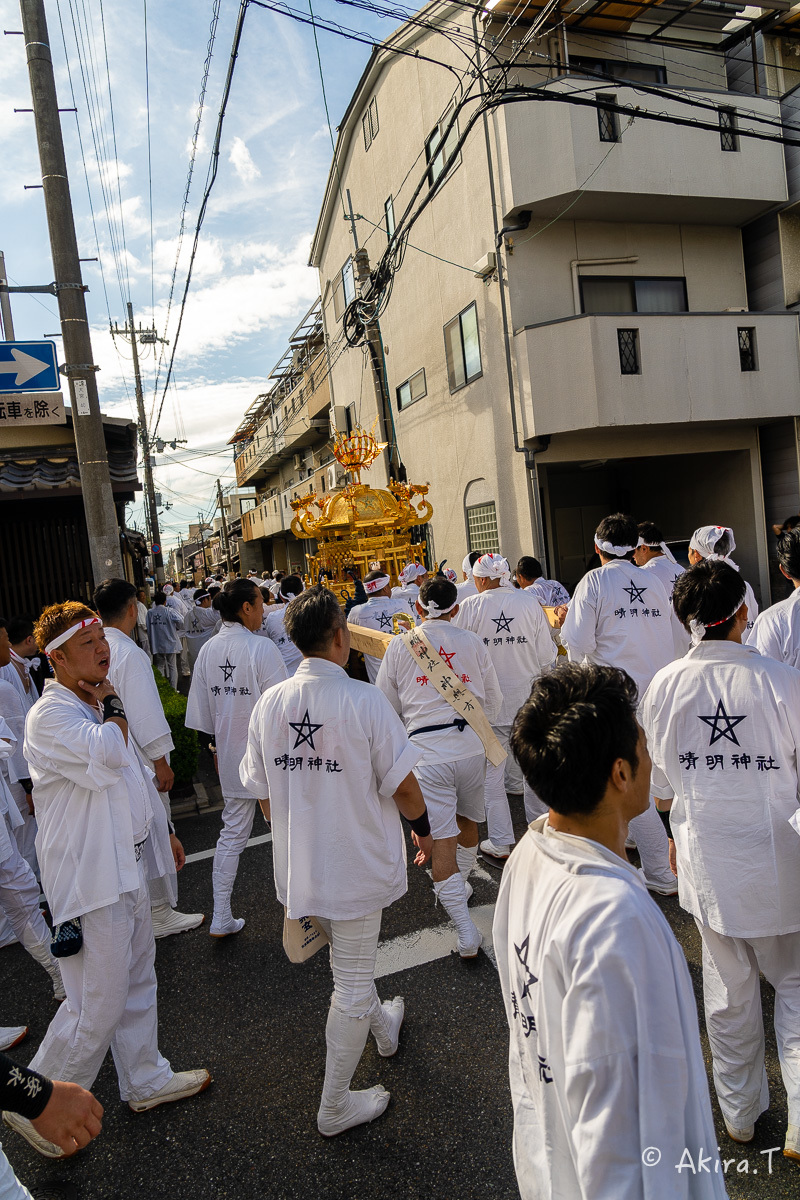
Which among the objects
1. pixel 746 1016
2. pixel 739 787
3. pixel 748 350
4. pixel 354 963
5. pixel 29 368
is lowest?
pixel 746 1016

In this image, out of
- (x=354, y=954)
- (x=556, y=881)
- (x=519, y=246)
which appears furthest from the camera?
(x=519, y=246)

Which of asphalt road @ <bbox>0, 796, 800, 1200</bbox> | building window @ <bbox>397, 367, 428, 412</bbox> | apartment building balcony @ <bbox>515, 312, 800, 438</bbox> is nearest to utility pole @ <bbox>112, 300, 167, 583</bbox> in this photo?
building window @ <bbox>397, 367, 428, 412</bbox>

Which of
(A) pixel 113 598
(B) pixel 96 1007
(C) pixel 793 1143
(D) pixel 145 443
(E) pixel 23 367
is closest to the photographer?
(C) pixel 793 1143

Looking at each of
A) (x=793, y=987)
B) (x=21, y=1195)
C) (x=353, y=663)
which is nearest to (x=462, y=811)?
(x=793, y=987)

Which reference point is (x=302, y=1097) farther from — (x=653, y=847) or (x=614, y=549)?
(x=614, y=549)

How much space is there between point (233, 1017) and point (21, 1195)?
214 centimetres

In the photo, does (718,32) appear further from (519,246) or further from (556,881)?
(556,881)

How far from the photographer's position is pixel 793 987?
2.47 m

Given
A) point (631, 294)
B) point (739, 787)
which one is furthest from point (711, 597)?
point (631, 294)

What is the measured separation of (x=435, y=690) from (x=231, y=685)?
1403mm

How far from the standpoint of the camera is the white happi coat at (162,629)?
13.0 metres

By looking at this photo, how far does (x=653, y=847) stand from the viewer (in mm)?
4219

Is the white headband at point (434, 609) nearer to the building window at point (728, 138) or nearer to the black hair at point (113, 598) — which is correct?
the black hair at point (113, 598)

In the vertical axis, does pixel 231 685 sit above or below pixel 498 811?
above
